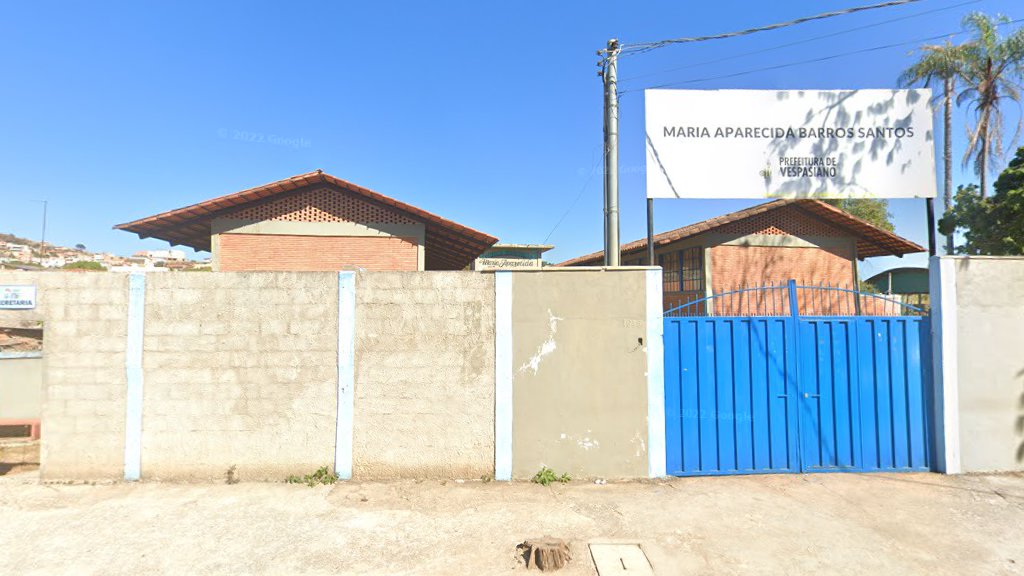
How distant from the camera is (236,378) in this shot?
5020mm

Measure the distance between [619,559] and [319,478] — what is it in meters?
3.39

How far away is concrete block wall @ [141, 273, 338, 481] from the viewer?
4.98m

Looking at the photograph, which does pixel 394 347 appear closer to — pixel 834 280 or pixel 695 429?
pixel 695 429

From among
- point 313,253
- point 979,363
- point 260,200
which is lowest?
point 979,363

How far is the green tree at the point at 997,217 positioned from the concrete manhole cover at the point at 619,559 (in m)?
12.7

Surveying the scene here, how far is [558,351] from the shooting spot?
5.16 metres

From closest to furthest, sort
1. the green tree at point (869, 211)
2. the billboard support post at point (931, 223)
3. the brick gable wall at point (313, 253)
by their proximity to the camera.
Answer: the billboard support post at point (931, 223) < the brick gable wall at point (313, 253) < the green tree at point (869, 211)

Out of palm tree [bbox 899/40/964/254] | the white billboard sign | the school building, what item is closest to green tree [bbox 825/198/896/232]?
palm tree [bbox 899/40/964/254]

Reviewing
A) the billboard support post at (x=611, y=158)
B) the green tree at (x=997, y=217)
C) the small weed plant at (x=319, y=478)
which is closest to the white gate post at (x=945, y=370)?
the billboard support post at (x=611, y=158)

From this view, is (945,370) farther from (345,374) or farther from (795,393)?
(345,374)

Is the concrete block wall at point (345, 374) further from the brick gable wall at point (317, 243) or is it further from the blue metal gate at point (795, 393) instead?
the brick gable wall at point (317, 243)

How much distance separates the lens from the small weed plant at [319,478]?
4977 millimetres

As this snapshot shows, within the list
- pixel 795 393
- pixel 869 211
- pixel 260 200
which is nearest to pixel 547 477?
pixel 795 393

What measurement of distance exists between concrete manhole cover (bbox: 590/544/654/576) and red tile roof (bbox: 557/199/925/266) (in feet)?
29.5
